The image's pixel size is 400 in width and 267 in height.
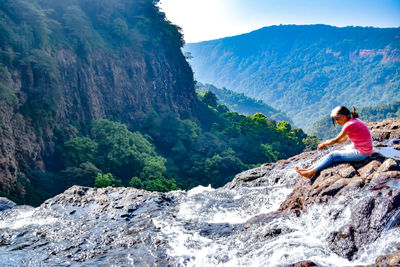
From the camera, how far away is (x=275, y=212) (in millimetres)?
6270

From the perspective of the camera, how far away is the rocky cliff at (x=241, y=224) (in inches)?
176

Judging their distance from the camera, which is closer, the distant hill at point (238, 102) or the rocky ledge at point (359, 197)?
the rocky ledge at point (359, 197)

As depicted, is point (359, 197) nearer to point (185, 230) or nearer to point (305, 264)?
point (305, 264)

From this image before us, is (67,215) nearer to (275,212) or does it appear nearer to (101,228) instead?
(101,228)

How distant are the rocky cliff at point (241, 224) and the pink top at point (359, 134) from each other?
0.31 m

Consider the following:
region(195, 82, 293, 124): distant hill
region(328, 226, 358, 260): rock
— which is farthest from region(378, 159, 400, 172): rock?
region(195, 82, 293, 124): distant hill

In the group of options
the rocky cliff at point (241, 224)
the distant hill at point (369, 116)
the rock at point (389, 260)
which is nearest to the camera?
the rock at point (389, 260)

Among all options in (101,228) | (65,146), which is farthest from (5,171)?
(101,228)

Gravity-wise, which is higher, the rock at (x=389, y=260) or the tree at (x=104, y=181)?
the rock at (x=389, y=260)

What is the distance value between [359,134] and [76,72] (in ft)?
90.0

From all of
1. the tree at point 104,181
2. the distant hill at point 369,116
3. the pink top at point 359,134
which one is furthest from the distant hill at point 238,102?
the pink top at point 359,134

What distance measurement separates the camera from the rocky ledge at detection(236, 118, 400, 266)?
4312 mm

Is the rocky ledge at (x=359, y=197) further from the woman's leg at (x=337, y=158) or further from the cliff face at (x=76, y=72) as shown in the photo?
the cliff face at (x=76, y=72)

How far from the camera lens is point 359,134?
5375 mm
